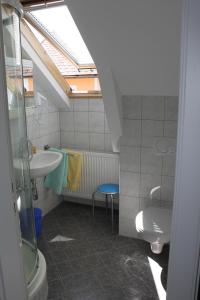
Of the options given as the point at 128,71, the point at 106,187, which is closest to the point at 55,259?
the point at 106,187

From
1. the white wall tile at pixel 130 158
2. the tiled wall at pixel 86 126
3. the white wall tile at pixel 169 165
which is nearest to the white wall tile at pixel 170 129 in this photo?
the white wall tile at pixel 169 165

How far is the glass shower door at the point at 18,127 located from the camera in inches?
58.2

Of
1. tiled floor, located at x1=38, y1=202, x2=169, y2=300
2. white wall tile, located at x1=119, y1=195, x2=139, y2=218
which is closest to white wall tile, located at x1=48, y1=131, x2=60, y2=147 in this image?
tiled floor, located at x1=38, y1=202, x2=169, y2=300

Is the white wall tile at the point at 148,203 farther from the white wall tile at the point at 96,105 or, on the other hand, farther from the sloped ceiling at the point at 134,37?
the white wall tile at the point at 96,105

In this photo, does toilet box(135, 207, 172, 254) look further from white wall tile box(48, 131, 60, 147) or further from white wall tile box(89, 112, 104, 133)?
white wall tile box(48, 131, 60, 147)

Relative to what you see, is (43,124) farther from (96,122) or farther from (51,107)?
(96,122)

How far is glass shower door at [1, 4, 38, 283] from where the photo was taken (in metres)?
1.48

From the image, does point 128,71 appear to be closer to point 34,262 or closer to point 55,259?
point 34,262

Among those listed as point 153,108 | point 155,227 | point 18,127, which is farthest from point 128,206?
point 18,127

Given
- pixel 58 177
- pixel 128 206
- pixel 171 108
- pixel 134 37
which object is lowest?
pixel 128 206

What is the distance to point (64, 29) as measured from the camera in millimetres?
2402

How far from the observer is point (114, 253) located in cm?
233

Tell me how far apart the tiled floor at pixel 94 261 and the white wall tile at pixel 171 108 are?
1.30 meters

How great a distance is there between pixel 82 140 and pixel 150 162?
3.60 ft
